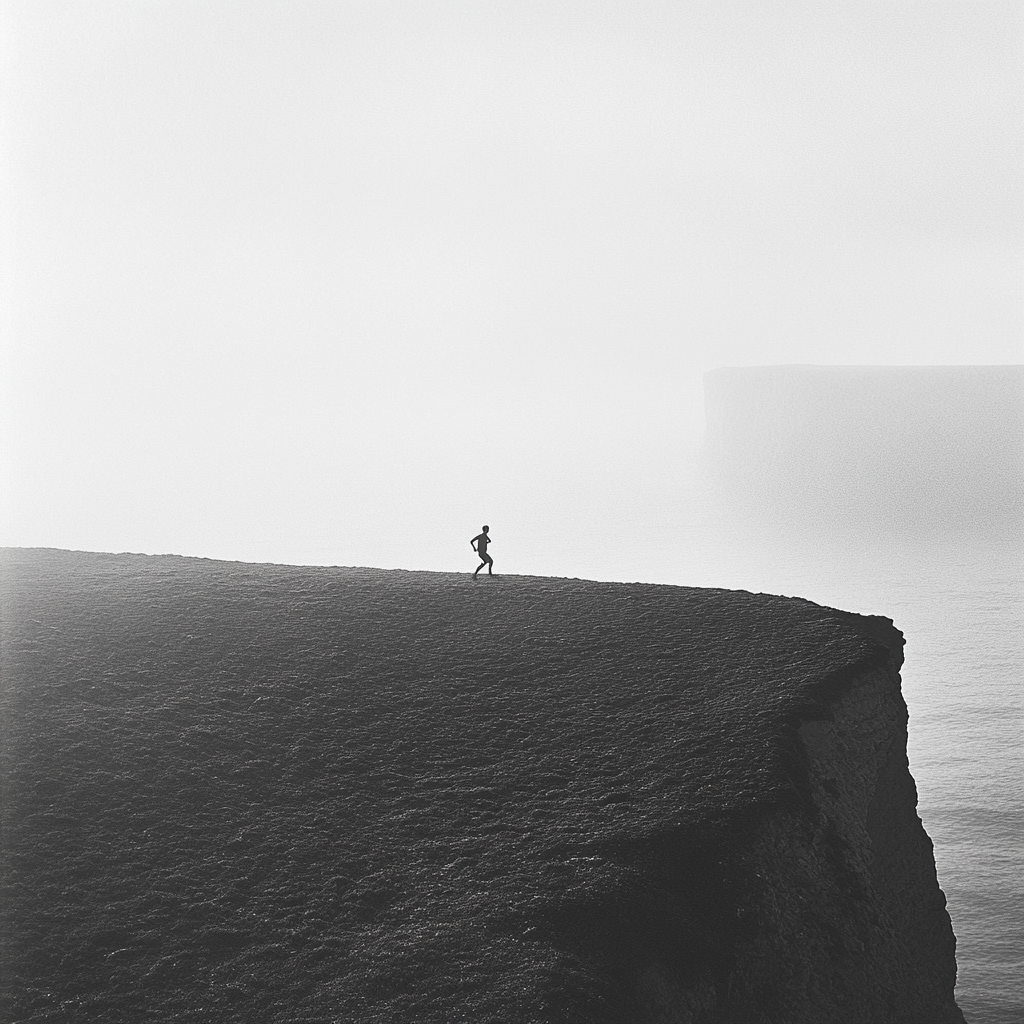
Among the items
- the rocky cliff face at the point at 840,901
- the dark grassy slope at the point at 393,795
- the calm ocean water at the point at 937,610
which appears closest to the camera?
the dark grassy slope at the point at 393,795

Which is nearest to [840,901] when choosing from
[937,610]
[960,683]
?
[960,683]

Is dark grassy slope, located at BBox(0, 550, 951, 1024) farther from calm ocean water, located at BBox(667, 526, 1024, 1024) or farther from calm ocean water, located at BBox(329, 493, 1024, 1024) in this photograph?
calm ocean water, located at BBox(329, 493, 1024, 1024)

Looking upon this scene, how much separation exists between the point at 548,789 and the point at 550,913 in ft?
11.5

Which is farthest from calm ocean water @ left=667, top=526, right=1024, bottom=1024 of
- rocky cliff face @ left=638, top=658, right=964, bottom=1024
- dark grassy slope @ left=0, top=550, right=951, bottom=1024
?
dark grassy slope @ left=0, top=550, right=951, bottom=1024

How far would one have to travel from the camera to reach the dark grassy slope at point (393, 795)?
534 inches

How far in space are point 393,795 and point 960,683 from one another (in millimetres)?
51557

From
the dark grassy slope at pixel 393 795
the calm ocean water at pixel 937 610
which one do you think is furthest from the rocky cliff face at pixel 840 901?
the calm ocean water at pixel 937 610

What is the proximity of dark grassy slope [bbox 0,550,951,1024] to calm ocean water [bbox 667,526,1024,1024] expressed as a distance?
12.8 metres

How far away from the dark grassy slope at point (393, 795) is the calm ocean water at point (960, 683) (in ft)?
41.9

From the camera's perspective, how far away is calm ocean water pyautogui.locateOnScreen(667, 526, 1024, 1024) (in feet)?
101

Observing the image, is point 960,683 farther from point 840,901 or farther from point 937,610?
point 840,901

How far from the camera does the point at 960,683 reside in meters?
58.9

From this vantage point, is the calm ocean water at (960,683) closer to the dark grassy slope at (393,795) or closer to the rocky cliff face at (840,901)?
the rocky cliff face at (840,901)

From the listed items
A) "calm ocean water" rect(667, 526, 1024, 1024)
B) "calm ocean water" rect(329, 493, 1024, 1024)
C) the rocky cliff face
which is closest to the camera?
the rocky cliff face
